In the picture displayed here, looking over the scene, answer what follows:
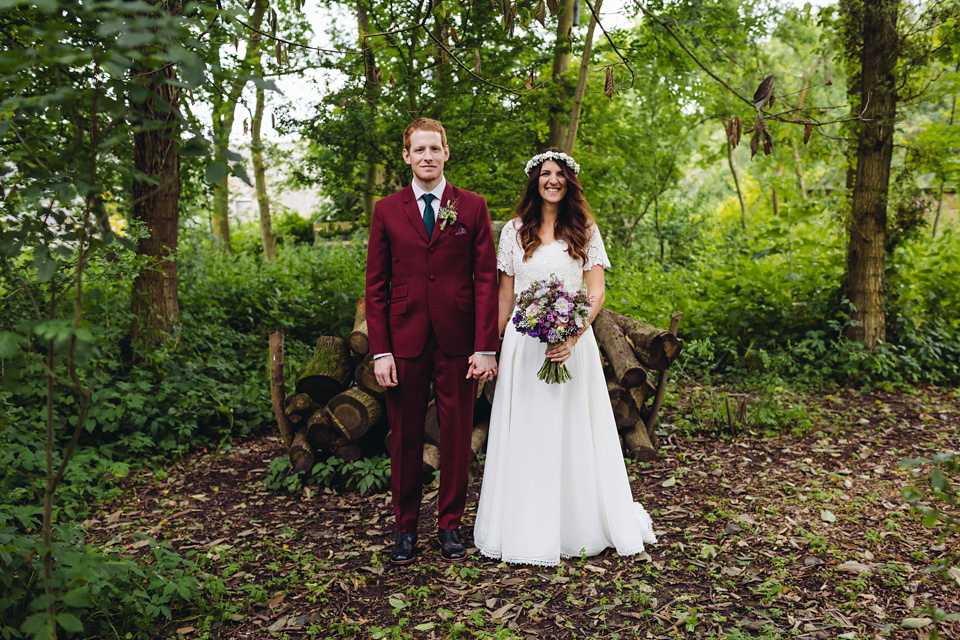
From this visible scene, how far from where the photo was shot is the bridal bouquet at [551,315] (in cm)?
375

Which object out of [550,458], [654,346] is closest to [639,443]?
[654,346]

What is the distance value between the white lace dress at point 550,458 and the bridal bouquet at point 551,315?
16cm

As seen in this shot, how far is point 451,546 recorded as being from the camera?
4.02 m

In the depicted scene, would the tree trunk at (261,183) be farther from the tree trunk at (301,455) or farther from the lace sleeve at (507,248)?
the lace sleeve at (507,248)

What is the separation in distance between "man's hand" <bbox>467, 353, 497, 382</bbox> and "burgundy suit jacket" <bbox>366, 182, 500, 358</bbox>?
5cm

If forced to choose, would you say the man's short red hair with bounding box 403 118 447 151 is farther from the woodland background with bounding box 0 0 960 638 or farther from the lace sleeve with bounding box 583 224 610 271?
the lace sleeve with bounding box 583 224 610 271

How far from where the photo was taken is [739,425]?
6.30 metres

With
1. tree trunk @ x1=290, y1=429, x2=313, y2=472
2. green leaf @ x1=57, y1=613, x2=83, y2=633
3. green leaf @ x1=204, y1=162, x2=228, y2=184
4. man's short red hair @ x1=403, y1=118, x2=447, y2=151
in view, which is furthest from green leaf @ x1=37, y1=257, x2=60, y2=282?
tree trunk @ x1=290, y1=429, x2=313, y2=472

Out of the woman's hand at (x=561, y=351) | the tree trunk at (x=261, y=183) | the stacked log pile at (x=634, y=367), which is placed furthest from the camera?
the tree trunk at (x=261, y=183)

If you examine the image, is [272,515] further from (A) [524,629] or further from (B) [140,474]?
(A) [524,629]

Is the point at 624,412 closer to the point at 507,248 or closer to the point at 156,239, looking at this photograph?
the point at 507,248

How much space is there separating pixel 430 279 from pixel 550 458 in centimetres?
122

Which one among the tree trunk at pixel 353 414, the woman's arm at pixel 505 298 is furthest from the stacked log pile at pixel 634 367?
the tree trunk at pixel 353 414

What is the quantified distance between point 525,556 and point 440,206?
1.99m
